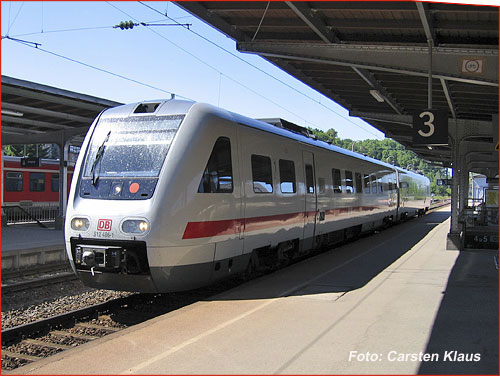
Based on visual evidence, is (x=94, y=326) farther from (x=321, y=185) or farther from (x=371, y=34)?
(x=371, y=34)

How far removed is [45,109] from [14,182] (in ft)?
27.0

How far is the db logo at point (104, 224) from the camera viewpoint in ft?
20.8

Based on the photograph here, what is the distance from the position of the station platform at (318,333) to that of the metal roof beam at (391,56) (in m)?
3.89

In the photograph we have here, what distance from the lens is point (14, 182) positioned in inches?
906

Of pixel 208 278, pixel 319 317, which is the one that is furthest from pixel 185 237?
pixel 319 317

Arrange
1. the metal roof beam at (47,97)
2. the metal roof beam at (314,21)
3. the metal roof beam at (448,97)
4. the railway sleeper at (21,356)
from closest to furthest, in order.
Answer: the railway sleeper at (21,356) < the metal roof beam at (314,21) < the metal roof beam at (448,97) < the metal roof beam at (47,97)

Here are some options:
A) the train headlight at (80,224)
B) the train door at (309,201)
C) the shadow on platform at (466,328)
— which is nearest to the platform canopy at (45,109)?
the train headlight at (80,224)

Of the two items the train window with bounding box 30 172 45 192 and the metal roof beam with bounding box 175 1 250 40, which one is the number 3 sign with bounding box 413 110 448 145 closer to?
the metal roof beam with bounding box 175 1 250 40

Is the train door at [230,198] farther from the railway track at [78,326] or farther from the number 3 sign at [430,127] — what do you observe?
the number 3 sign at [430,127]

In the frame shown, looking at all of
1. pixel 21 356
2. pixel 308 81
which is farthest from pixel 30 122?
pixel 21 356

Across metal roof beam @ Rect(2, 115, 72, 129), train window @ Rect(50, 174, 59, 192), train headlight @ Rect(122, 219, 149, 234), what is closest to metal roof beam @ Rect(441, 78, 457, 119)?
train headlight @ Rect(122, 219, 149, 234)

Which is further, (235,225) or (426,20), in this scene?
(426,20)

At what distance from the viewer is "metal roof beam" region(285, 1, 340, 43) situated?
801cm

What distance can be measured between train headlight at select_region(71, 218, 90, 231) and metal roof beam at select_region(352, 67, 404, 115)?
7.05 m
